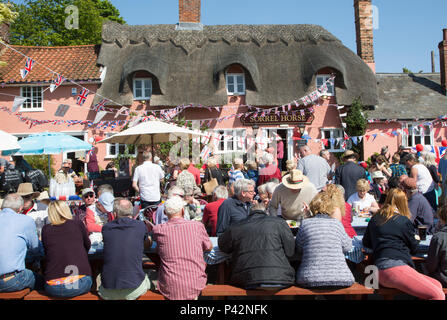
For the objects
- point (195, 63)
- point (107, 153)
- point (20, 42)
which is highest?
point (20, 42)

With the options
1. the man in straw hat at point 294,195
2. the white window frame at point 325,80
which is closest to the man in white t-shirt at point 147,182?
the man in straw hat at point 294,195

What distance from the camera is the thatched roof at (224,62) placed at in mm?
17859

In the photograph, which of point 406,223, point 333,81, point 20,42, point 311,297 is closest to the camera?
point 406,223

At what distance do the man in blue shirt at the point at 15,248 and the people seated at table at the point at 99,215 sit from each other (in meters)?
1.05

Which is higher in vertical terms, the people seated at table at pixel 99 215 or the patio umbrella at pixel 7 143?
the patio umbrella at pixel 7 143

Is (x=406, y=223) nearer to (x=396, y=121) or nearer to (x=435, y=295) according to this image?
(x=435, y=295)

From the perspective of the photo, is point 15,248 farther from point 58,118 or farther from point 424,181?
point 58,118

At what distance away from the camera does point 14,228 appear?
14.8 feet

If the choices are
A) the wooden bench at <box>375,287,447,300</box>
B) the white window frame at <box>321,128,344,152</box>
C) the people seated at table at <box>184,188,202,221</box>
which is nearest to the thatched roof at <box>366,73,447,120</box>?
the white window frame at <box>321,128,344,152</box>

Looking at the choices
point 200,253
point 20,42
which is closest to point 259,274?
point 200,253

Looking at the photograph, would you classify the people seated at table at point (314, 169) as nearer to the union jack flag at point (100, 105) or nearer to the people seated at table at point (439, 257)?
the people seated at table at point (439, 257)

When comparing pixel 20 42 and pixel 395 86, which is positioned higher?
pixel 20 42

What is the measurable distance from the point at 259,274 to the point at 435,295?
1724 mm
